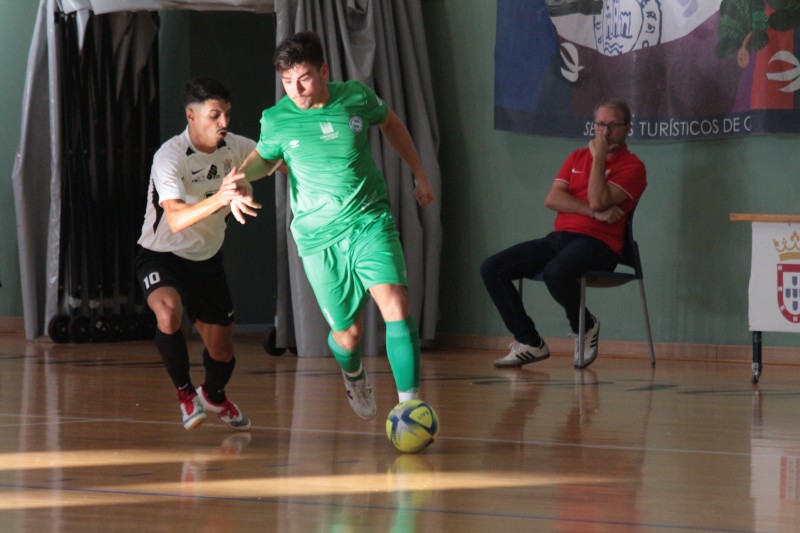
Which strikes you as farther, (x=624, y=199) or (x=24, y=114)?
(x=24, y=114)

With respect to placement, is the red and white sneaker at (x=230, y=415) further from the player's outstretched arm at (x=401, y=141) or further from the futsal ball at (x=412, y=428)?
the player's outstretched arm at (x=401, y=141)

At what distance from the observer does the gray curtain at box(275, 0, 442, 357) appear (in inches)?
257

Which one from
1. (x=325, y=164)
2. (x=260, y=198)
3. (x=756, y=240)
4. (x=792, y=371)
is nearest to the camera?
(x=325, y=164)

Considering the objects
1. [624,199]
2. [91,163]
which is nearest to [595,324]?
[624,199]

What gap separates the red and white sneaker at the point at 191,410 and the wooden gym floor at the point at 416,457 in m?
0.04

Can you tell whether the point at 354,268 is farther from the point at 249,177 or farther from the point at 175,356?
the point at 175,356

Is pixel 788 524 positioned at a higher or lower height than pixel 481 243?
lower

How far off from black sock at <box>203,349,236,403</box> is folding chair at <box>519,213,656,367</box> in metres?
2.31

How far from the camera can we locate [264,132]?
12.0 feet

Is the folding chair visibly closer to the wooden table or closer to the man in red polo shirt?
the man in red polo shirt

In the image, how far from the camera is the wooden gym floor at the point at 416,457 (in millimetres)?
2496

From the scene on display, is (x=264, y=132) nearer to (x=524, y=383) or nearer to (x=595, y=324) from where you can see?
(x=524, y=383)

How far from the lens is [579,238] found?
5.92m

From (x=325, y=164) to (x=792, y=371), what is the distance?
3056mm
